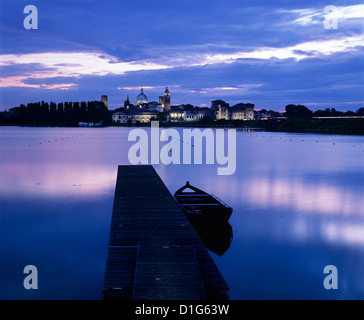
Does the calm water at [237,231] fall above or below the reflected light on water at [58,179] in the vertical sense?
below

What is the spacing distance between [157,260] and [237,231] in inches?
318

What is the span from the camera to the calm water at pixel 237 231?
12500 mm

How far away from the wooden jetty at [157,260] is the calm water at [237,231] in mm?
1562

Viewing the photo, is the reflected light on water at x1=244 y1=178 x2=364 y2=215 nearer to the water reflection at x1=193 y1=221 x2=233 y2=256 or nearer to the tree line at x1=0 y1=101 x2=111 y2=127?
the water reflection at x1=193 y1=221 x2=233 y2=256

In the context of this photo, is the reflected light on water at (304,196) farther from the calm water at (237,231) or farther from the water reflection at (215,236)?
the water reflection at (215,236)

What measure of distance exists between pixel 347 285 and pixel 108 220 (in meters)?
11.8

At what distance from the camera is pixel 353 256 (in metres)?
15.2

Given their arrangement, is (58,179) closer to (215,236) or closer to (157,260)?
(215,236)

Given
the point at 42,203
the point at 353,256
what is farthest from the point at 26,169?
the point at 353,256

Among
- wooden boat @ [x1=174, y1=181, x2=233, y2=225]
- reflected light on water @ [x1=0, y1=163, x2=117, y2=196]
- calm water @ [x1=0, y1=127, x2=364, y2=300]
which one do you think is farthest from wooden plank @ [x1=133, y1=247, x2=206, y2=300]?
reflected light on water @ [x1=0, y1=163, x2=117, y2=196]

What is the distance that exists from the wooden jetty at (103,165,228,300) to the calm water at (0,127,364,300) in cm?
156

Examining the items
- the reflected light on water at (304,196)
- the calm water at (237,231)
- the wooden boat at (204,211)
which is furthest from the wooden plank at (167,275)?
the reflected light on water at (304,196)

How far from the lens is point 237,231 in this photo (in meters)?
18.0

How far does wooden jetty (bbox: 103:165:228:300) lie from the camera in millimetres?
8969
